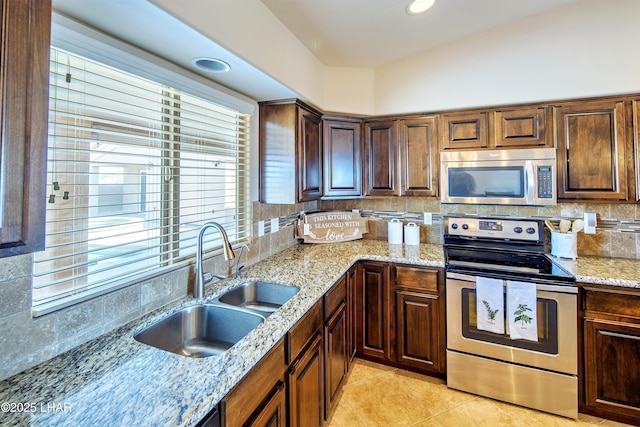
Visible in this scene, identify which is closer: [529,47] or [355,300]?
[529,47]

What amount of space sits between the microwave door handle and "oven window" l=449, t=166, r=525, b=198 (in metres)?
0.03

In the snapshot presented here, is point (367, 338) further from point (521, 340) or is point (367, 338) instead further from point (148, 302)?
point (148, 302)

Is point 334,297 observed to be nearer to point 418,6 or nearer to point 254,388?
point 254,388

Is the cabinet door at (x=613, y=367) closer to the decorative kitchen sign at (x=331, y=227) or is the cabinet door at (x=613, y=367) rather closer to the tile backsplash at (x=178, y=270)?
the tile backsplash at (x=178, y=270)

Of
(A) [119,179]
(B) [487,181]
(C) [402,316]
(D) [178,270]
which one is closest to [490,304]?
(C) [402,316]

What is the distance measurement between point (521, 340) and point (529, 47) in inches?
83.7

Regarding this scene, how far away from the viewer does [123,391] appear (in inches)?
32.9

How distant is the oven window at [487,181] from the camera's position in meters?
2.24

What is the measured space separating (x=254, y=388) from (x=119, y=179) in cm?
107

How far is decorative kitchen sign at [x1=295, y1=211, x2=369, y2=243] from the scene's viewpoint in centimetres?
278

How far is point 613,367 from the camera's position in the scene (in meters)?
1.80

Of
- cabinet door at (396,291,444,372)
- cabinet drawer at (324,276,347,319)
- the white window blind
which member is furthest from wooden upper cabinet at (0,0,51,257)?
cabinet door at (396,291,444,372)

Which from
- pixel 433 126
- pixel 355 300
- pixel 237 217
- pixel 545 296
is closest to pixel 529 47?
pixel 433 126

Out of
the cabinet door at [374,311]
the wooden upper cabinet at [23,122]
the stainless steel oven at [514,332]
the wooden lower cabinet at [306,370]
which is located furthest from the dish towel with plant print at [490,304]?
the wooden upper cabinet at [23,122]
